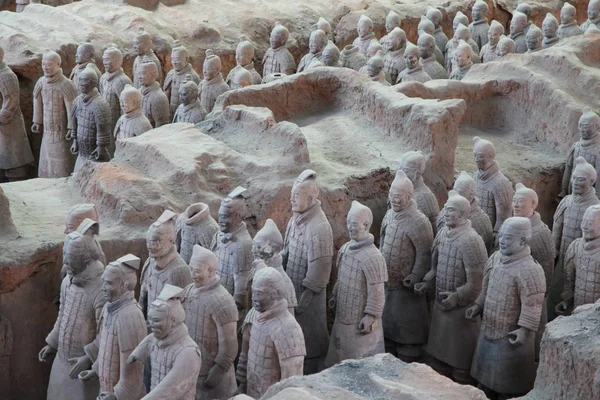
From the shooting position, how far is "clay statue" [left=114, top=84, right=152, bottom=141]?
1000cm

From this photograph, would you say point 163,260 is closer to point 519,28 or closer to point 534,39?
point 534,39

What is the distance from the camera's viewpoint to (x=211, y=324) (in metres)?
6.84

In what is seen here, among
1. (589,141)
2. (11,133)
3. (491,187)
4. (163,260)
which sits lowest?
(11,133)

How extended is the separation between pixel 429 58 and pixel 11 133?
15.4 feet

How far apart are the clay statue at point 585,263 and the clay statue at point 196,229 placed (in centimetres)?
251

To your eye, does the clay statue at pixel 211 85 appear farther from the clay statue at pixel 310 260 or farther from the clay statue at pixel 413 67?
the clay statue at pixel 310 260

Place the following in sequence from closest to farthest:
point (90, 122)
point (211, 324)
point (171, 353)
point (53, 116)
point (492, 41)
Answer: point (171, 353), point (211, 324), point (90, 122), point (53, 116), point (492, 41)

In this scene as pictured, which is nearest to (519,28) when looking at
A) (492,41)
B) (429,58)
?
(492,41)

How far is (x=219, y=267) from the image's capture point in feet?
24.8

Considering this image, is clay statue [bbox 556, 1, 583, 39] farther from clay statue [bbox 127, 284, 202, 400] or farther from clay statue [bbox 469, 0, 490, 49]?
clay statue [bbox 127, 284, 202, 400]

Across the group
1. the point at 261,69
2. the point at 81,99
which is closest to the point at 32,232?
the point at 81,99

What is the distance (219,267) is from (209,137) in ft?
5.82

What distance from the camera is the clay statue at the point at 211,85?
11391mm

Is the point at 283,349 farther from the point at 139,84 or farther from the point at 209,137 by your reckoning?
the point at 139,84
